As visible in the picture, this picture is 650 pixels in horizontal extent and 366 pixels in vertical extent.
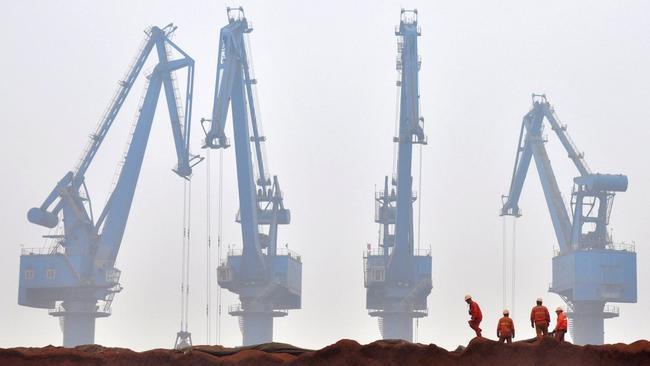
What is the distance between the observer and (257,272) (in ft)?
443

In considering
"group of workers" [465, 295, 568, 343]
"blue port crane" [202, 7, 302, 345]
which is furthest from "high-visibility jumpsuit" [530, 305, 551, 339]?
"blue port crane" [202, 7, 302, 345]

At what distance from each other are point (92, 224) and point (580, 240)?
48.2 metres

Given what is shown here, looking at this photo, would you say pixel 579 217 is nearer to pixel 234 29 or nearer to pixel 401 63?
pixel 401 63

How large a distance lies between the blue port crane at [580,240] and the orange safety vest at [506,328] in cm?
10994

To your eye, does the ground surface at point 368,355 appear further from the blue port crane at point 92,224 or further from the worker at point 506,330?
the blue port crane at point 92,224

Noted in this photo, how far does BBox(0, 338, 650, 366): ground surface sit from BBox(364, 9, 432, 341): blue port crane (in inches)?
3940

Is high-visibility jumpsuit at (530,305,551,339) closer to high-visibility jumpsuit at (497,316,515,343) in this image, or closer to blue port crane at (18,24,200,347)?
high-visibility jumpsuit at (497,316,515,343)

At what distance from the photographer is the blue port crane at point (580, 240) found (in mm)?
136000

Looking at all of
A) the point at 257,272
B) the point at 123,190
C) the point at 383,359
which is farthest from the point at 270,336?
the point at 383,359

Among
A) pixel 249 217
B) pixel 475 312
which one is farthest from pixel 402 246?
pixel 475 312

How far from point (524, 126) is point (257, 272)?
109ft

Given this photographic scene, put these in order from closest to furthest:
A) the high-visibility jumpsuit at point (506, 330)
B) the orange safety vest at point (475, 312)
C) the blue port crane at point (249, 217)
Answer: the high-visibility jumpsuit at point (506, 330) → the orange safety vest at point (475, 312) → the blue port crane at point (249, 217)

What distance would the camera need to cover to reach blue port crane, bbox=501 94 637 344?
136000mm

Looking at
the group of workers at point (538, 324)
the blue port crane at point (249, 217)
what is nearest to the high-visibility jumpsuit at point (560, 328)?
the group of workers at point (538, 324)
